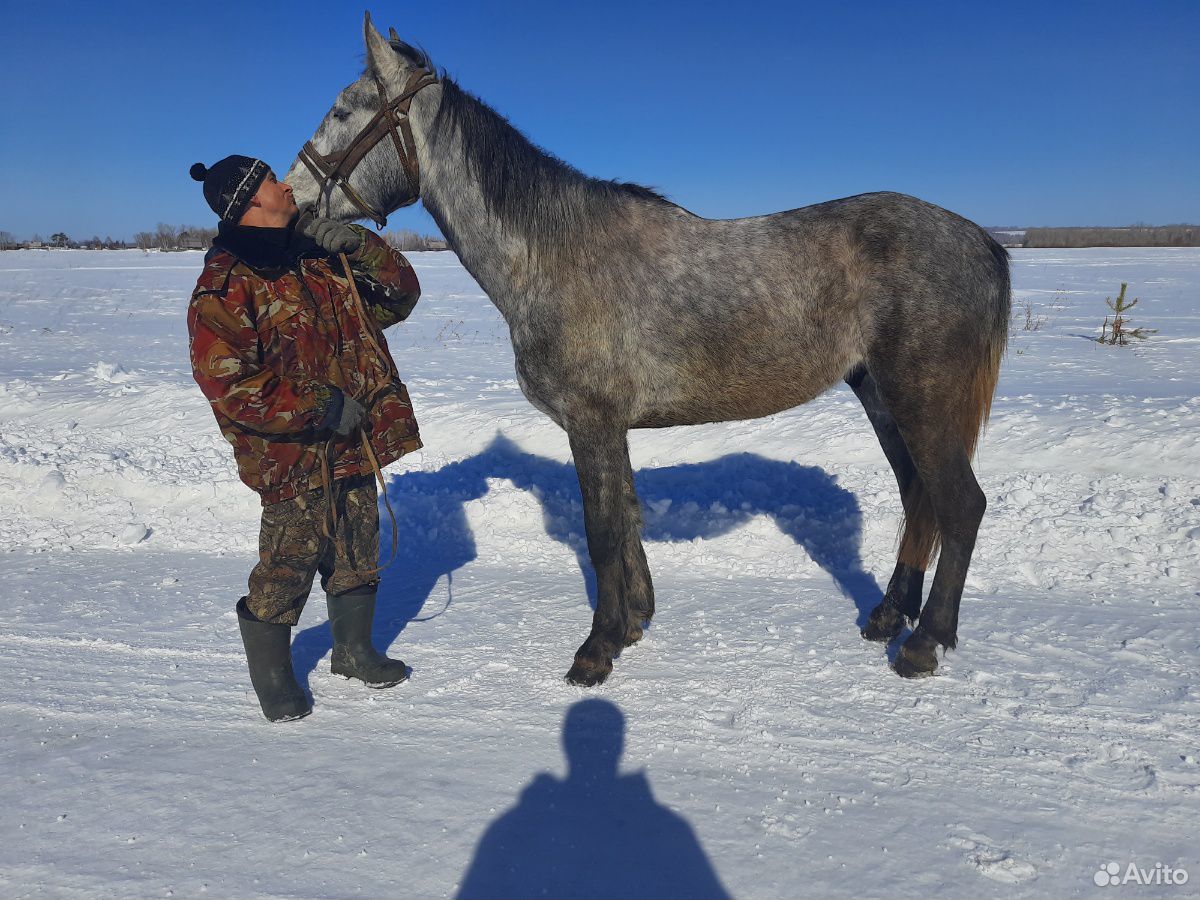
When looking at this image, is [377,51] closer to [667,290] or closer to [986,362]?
Result: [667,290]

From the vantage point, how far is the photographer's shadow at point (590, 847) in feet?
6.89

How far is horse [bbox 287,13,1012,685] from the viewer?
3264mm

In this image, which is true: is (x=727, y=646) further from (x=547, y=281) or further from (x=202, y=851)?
(x=202, y=851)

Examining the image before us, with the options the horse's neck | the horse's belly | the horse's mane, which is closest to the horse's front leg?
the horse's belly

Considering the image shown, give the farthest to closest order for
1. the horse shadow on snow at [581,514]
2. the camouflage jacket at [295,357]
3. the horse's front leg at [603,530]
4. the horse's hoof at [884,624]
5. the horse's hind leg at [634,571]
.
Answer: the horse shadow on snow at [581,514]
the horse's hind leg at [634,571]
the horse's hoof at [884,624]
the horse's front leg at [603,530]
the camouflage jacket at [295,357]

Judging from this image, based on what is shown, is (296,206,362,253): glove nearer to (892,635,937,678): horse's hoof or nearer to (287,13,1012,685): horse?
(287,13,1012,685): horse

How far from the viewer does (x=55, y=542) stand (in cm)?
496

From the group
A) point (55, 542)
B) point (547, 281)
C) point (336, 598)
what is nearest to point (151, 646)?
point (336, 598)

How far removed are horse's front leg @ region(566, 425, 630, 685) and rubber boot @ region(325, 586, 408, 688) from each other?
79 centimetres

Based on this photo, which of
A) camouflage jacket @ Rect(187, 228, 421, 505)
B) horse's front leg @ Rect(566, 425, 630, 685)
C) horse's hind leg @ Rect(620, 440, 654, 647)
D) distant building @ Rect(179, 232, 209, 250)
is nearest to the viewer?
camouflage jacket @ Rect(187, 228, 421, 505)

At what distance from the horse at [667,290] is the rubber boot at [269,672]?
115 cm

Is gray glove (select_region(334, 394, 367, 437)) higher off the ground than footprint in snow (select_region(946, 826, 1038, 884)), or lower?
higher

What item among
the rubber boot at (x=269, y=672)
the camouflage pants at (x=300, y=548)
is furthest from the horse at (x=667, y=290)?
the rubber boot at (x=269, y=672)

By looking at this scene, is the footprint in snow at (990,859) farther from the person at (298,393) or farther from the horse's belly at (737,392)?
the person at (298,393)
